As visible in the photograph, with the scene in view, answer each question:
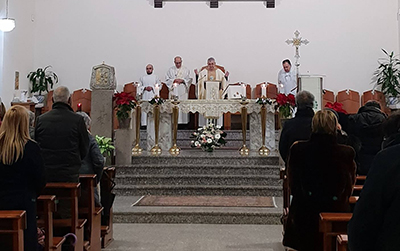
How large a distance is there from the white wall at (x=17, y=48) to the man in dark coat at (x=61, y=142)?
825cm

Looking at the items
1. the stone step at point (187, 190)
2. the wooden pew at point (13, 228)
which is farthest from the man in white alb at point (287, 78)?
the wooden pew at point (13, 228)

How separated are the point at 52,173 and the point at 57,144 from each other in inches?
9.7

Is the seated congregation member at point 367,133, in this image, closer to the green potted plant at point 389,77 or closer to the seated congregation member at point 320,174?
the seated congregation member at point 320,174

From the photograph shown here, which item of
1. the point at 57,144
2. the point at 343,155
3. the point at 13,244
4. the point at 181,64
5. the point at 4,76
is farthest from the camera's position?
the point at 181,64

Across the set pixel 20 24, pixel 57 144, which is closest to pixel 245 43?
pixel 20 24

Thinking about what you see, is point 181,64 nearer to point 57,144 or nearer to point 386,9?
point 386,9

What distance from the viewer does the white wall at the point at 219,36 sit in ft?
44.3

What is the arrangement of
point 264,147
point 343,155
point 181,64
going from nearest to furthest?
point 343,155 < point 264,147 < point 181,64

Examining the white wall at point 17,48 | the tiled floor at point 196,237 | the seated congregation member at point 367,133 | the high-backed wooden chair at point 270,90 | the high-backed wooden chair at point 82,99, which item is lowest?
the tiled floor at point 196,237

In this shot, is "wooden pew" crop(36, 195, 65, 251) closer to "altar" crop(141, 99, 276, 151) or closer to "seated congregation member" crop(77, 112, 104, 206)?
"seated congregation member" crop(77, 112, 104, 206)

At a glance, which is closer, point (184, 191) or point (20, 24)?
point (184, 191)

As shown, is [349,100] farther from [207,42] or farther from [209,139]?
[209,139]

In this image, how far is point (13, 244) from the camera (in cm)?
Result: 282

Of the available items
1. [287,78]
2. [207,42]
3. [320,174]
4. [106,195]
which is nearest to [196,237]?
[106,195]
